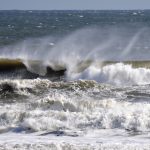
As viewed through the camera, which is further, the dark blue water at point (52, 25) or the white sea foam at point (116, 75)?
the dark blue water at point (52, 25)

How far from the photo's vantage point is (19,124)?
549 inches

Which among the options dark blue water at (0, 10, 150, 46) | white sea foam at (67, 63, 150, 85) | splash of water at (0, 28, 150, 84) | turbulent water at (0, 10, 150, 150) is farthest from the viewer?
dark blue water at (0, 10, 150, 46)

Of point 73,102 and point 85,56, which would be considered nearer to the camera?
point 73,102

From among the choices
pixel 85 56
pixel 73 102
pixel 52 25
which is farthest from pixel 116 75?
pixel 52 25

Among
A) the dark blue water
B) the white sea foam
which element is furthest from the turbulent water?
the dark blue water

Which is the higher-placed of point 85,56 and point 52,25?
point 52,25

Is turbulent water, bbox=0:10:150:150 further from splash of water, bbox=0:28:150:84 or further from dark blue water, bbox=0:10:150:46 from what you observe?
dark blue water, bbox=0:10:150:46

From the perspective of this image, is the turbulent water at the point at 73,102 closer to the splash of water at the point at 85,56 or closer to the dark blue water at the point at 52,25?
the splash of water at the point at 85,56

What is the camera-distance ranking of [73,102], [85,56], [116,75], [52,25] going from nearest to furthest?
1. [73,102]
2. [116,75]
3. [85,56]
4. [52,25]

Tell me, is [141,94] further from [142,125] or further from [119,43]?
[119,43]

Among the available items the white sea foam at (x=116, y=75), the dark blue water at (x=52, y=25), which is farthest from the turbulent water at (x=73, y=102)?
the dark blue water at (x=52, y=25)

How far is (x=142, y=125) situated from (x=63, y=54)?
40.1 feet

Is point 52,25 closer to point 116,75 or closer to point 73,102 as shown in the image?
point 116,75

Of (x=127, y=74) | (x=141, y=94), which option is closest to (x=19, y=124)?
(x=141, y=94)
